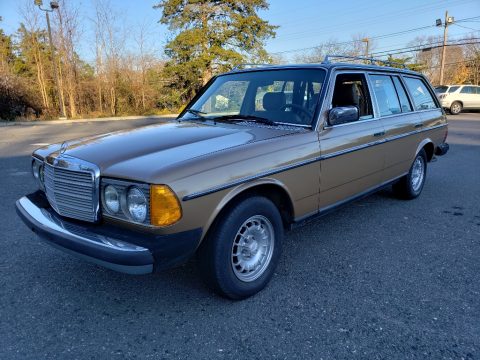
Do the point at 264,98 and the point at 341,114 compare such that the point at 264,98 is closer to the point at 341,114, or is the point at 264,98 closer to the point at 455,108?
the point at 341,114

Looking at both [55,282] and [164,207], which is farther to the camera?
[55,282]

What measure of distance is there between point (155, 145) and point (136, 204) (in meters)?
0.65

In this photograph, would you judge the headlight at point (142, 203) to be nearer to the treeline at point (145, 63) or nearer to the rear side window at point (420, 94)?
the rear side window at point (420, 94)

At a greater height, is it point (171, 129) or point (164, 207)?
point (171, 129)

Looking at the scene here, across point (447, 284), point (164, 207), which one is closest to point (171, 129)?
point (164, 207)

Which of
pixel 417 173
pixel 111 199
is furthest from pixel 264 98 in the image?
pixel 417 173

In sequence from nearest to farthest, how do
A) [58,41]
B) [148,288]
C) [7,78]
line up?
[148,288], [7,78], [58,41]

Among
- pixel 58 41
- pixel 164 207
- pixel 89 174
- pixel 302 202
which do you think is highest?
pixel 58 41

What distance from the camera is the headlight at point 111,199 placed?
2361mm

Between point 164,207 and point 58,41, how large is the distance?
27.7m

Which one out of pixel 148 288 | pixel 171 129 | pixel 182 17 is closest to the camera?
pixel 148 288

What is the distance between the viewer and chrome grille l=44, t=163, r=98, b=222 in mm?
2453

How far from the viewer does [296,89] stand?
3494mm

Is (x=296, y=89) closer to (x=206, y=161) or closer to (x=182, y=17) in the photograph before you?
(x=206, y=161)
